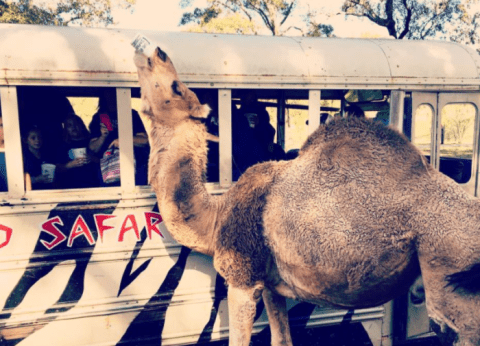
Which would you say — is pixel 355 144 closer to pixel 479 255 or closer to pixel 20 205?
pixel 479 255

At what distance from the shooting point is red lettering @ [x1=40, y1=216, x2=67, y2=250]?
3650 mm

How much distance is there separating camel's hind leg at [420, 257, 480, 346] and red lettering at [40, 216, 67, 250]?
2.77m

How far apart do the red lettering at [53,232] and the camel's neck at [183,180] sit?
96 centimetres

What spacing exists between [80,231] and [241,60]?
2028 mm

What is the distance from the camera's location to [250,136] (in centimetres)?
453

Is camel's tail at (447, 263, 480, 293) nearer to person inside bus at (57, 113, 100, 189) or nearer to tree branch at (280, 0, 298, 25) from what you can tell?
person inside bus at (57, 113, 100, 189)

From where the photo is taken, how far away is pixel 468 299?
280 centimetres

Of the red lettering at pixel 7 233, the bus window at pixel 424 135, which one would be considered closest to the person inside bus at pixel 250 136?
the bus window at pixel 424 135

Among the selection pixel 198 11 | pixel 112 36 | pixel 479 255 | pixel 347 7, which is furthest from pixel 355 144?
pixel 198 11

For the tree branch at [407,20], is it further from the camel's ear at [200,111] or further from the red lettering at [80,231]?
the red lettering at [80,231]

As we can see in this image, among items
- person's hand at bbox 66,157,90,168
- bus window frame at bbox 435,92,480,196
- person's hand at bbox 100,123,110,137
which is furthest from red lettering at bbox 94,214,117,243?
bus window frame at bbox 435,92,480,196

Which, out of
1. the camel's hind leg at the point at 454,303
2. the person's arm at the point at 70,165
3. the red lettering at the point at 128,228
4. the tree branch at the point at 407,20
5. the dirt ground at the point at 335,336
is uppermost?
the tree branch at the point at 407,20

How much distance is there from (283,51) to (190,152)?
1.53 meters

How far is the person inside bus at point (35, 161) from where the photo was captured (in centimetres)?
380
